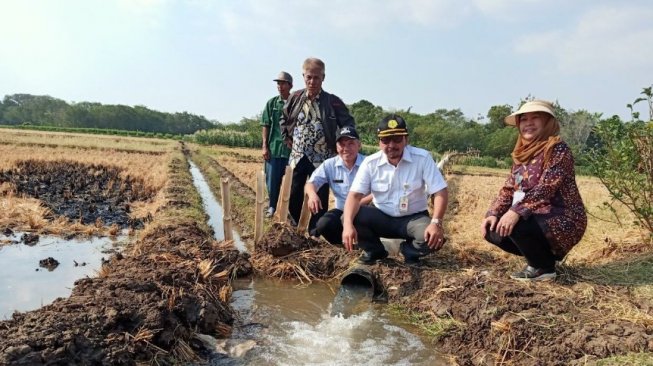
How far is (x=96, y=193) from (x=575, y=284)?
33.9 ft

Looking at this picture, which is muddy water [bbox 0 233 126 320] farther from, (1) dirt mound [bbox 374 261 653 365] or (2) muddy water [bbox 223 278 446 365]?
(1) dirt mound [bbox 374 261 653 365]

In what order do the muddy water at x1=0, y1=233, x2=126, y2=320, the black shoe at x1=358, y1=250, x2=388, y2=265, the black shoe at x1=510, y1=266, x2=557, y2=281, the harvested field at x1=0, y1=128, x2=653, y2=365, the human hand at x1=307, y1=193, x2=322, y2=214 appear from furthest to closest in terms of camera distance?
the human hand at x1=307, y1=193, x2=322, y2=214 < the black shoe at x1=358, y1=250, x2=388, y2=265 < the muddy water at x1=0, y1=233, x2=126, y2=320 < the black shoe at x1=510, y1=266, x2=557, y2=281 < the harvested field at x1=0, y1=128, x2=653, y2=365

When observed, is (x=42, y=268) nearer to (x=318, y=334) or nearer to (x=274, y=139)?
(x=274, y=139)

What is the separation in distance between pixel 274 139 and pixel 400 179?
2748mm

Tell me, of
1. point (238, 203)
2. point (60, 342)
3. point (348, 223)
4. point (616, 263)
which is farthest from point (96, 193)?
point (616, 263)

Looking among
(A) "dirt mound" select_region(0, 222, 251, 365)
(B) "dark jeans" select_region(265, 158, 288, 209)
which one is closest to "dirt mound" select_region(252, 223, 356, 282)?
(A) "dirt mound" select_region(0, 222, 251, 365)

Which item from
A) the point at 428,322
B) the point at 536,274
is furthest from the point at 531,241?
the point at 428,322

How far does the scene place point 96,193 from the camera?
1131 cm

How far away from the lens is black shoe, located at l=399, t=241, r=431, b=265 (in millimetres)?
4395

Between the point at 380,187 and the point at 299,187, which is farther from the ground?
the point at 380,187

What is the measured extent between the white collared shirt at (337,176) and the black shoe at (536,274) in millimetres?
1883

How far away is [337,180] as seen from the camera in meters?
5.26

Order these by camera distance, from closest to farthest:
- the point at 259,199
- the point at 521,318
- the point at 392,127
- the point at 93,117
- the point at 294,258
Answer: the point at 521,318, the point at 392,127, the point at 294,258, the point at 259,199, the point at 93,117

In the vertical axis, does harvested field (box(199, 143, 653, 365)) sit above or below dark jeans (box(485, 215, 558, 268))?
below
